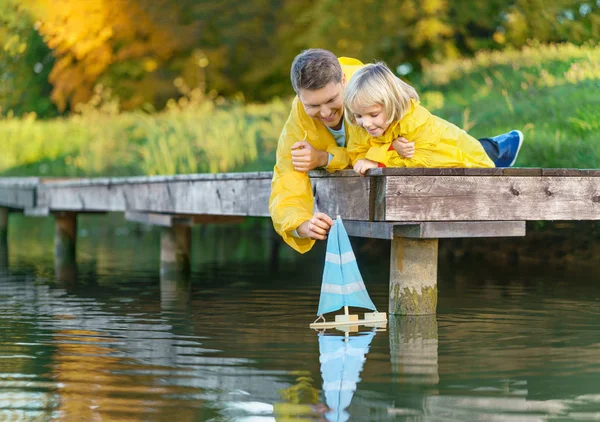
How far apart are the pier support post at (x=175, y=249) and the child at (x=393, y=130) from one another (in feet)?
13.4

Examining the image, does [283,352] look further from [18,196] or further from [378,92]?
[18,196]

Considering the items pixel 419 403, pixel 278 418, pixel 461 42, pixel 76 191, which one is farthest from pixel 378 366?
pixel 461 42

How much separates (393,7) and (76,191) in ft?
37.5

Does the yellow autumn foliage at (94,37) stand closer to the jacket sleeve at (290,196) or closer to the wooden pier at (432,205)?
the wooden pier at (432,205)

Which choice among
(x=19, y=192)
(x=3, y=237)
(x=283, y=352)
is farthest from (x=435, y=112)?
(x=283, y=352)

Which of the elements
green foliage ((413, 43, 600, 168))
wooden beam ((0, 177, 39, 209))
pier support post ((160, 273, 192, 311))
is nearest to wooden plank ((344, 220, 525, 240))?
pier support post ((160, 273, 192, 311))

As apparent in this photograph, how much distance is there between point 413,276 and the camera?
5758mm

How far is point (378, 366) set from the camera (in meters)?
4.68

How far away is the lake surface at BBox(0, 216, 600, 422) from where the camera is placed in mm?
3910

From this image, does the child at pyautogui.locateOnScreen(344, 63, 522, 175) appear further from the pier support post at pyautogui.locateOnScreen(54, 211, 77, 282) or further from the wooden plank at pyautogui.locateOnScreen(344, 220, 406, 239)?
the pier support post at pyautogui.locateOnScreen(54, 211, 77, 282)

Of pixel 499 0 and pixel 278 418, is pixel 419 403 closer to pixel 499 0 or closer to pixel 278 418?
pixel 278 418

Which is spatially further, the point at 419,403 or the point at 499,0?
the point at 499,0

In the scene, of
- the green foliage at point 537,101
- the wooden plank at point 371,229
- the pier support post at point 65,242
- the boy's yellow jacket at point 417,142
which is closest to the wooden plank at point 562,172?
the boy's yellow jacket at point 417,142

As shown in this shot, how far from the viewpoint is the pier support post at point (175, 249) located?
9.62 m
